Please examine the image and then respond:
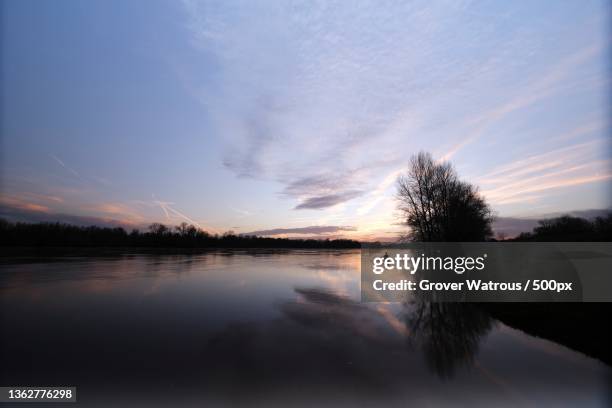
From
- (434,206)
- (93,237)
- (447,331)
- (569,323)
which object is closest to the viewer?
(569,323)

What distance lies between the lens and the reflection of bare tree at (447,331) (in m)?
7.61

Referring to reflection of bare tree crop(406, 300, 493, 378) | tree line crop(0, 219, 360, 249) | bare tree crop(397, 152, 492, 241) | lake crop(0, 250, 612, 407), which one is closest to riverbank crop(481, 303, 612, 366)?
lake crop(0, 250, 612, 407)

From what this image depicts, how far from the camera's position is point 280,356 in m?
7.67

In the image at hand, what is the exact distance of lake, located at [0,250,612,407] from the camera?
582 cm

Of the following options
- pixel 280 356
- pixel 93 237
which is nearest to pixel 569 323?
pixel 280 356

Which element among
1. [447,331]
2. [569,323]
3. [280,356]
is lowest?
[447,331]

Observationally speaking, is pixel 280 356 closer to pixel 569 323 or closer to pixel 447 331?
pixel 447 331

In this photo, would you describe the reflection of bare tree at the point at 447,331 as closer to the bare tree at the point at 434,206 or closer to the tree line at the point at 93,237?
the bare tree at the point at 434,206

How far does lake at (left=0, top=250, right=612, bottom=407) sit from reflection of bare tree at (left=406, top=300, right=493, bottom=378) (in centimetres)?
5

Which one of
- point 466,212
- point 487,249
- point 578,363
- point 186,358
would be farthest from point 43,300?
point 466,212

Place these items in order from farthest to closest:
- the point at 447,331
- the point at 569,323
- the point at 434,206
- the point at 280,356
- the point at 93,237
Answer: the point at 93,237 → the point at 434,206 → the point at 447,331 → the point at 569,323 → the point at 280,356

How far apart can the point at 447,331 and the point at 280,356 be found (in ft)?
22.5

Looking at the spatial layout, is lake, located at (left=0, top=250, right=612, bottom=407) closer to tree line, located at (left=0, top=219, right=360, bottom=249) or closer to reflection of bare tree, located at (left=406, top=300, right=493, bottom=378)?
reflection of bare tree, located at (left=406, top=300, right=493, bottom=378)

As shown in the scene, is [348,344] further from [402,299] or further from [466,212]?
[466,212]
